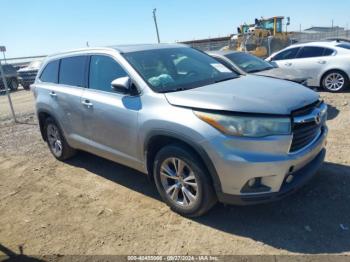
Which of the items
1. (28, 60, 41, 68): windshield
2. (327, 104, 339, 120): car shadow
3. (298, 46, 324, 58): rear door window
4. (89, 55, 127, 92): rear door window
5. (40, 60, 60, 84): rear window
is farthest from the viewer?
(28, 60, 41, 68): windshield

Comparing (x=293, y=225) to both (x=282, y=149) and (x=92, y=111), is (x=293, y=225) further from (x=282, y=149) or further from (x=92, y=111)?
(x=92, y=111)

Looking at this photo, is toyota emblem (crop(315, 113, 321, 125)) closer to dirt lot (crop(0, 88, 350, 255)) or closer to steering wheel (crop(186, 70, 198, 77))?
dirt lot (crop(0, 88, 350, 255))

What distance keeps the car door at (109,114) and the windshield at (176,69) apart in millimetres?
257

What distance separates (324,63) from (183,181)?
7958 mm

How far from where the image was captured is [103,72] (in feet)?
14.9

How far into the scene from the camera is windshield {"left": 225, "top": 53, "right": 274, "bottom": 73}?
8627mm

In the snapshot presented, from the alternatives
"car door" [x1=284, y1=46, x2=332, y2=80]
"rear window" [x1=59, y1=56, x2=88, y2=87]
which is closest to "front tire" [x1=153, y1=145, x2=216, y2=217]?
"rear window" [x1=59, y1=56, x2=88, y2=87]

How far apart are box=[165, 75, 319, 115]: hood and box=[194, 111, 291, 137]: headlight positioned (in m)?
0.07

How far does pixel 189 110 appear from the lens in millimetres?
3420

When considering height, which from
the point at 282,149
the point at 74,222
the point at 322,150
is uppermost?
the point at 282,149

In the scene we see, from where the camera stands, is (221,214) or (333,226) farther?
(221,214)

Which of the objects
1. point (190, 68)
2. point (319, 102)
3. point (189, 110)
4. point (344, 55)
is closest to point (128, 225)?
point (189, 110)

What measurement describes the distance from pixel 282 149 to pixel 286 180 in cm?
34

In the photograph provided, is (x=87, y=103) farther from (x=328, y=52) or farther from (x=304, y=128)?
(x=328, y=52)
